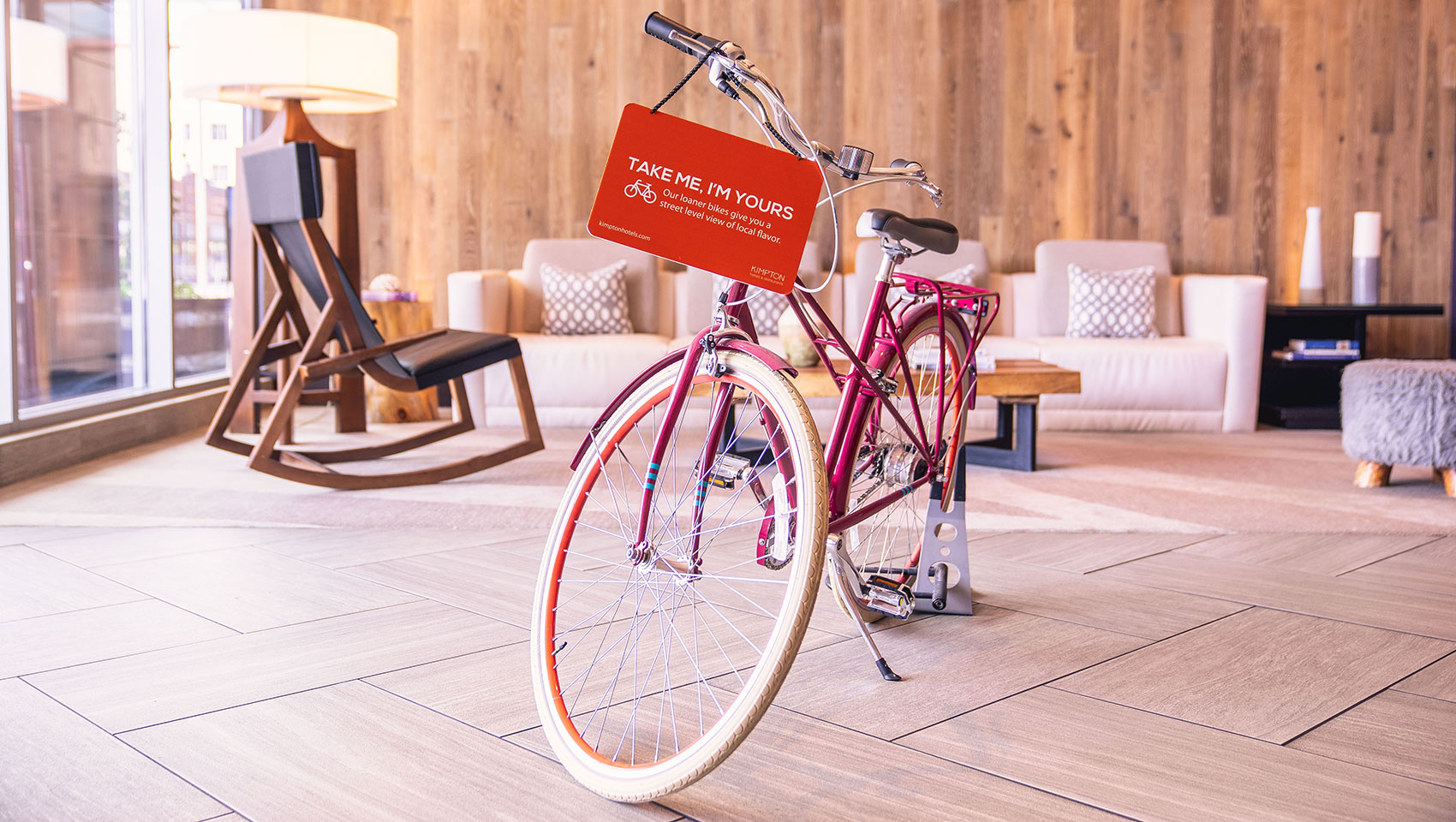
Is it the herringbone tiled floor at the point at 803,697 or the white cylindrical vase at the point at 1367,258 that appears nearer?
the herringbone tiled floor at the point at 803,697

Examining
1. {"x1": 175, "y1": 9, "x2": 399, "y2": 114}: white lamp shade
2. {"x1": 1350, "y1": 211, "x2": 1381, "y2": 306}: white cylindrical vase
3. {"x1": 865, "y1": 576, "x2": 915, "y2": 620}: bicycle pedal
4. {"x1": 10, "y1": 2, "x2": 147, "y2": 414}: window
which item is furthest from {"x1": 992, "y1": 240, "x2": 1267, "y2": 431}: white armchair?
{"x1": 10, "y1": 2, "x2": 147, "y2": 414}: window

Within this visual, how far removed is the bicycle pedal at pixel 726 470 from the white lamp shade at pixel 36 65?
2949mm

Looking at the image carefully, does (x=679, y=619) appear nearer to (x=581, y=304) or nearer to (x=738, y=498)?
(x=738, y=498)

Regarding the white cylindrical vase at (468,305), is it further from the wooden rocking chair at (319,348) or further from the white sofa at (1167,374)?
the white sofa at (1167,374)

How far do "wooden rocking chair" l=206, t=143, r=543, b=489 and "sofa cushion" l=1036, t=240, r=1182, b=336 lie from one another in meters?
2.68

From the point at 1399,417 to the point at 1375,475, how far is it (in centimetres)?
23

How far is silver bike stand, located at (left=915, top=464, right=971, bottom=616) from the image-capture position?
205 centimetres

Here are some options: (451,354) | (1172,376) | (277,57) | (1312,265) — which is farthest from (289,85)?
(1312,265)

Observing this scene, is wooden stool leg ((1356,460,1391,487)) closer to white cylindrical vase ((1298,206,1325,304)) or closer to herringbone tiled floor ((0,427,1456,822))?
herringbone tiled floor ((0,427,1456,822))

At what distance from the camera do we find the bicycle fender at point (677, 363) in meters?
1.31

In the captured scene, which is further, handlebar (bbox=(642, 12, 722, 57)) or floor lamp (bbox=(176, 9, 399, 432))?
floor lamp (bbox=(176, 9, 399, 432))

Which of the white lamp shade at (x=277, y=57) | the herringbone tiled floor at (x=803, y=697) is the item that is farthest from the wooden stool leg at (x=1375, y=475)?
the white lamp shade at (x=277, y=57)

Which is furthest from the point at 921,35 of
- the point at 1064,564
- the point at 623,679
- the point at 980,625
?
the point at 623,679

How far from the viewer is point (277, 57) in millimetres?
4039
